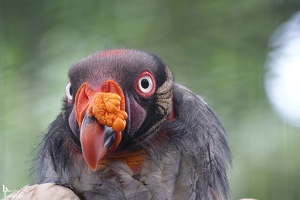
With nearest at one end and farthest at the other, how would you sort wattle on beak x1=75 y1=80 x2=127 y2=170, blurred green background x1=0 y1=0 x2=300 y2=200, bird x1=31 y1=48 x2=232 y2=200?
wattle on beak x1=75 y1=80 x2=127 y2=170 < bird x1=31 y1=48 x2=232 y2=200 < blurred green background x1=0 y1=0 x2=300 y2=200

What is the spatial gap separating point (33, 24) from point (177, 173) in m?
1.79

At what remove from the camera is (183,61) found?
2.94m

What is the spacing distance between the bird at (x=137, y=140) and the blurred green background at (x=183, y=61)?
42.6 inches

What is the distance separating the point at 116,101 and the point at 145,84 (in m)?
0.17

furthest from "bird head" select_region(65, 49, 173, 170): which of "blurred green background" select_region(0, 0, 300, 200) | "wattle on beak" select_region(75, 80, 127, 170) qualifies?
"blurred green background" select_region(0, 0, 300, 200)

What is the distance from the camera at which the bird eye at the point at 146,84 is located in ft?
5.32

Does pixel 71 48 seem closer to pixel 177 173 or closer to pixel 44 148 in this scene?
pixel 44 148

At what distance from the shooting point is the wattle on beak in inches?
55.8

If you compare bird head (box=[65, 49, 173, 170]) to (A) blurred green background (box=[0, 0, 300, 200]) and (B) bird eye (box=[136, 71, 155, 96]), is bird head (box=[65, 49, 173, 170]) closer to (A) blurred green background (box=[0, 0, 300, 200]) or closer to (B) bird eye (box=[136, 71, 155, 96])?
(B) bird eye (box=[136, 71, 155, 96])

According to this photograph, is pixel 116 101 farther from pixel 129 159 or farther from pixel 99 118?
pixel 129 159

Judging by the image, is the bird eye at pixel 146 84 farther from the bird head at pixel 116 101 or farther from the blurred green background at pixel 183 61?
the blurred green background at pixel 183 61

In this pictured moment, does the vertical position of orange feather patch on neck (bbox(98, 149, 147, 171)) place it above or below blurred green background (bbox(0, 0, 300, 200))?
below

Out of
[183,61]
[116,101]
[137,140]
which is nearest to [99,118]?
[116,101]

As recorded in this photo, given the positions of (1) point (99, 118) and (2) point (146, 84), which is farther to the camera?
(2) point (146, 84)
